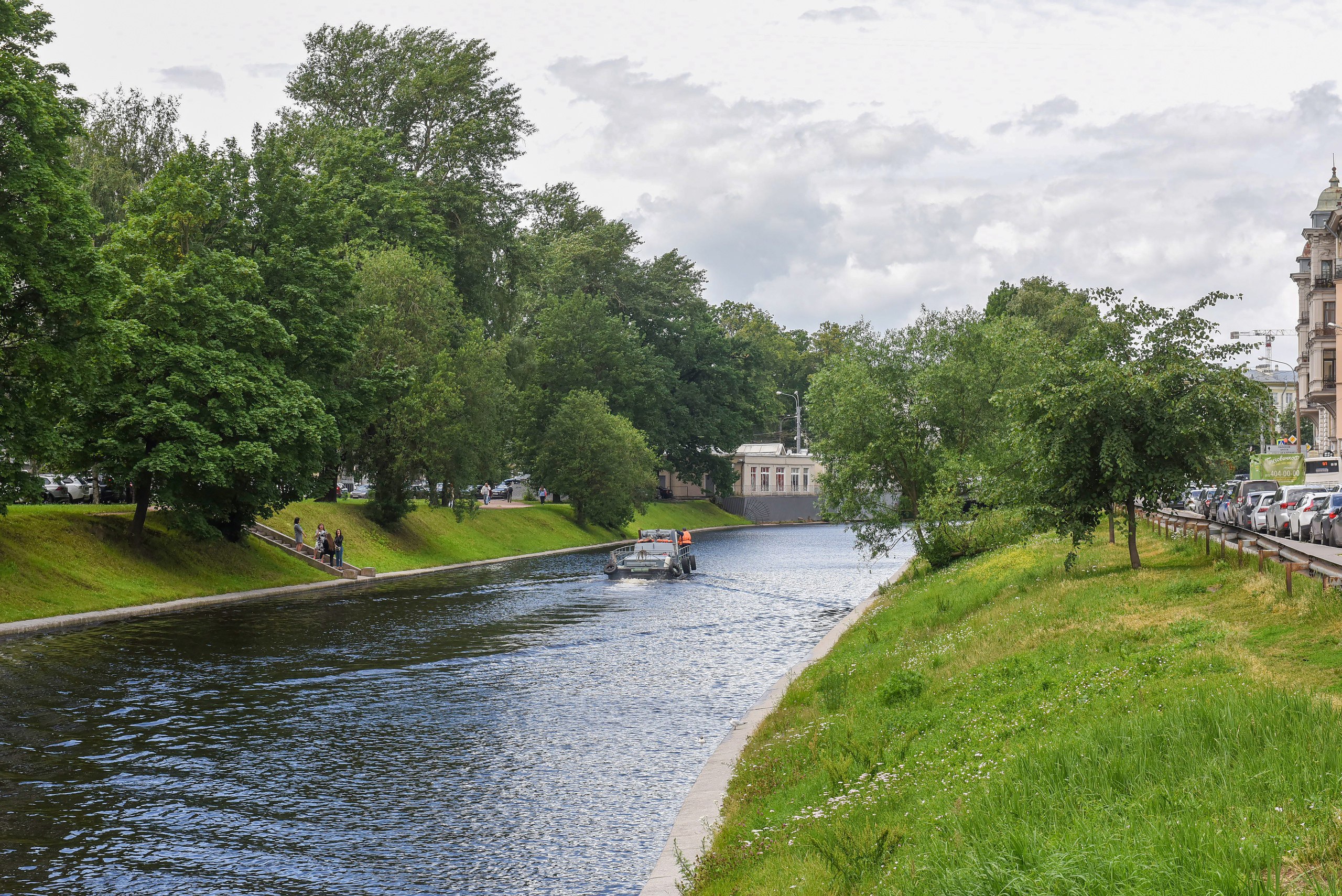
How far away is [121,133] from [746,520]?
7808 cm

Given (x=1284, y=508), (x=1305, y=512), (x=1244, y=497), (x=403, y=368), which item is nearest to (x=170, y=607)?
(x=403, y=368)

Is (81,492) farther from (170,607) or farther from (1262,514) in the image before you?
(1262,514)

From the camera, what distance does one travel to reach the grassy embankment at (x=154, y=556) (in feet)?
119

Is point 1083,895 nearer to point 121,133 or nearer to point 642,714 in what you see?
point 642,714

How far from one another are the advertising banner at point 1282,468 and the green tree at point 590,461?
4144cm

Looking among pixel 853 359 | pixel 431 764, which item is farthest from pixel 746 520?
pixel 431 764

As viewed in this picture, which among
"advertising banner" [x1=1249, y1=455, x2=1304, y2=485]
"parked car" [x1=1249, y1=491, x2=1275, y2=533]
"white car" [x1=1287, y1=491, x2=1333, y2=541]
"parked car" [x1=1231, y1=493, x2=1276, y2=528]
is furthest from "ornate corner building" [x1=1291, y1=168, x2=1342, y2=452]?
"white car" [x1=1287, y1=491, x2=1333, y2=541]

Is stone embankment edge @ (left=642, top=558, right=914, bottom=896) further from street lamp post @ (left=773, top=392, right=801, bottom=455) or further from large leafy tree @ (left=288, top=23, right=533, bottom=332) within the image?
street lamp post @ (left=773, top=392, right=801, bottom=455)

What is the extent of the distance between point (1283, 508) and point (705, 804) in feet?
128

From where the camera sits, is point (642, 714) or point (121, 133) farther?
point (121, 133)

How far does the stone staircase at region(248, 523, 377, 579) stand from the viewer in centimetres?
5197

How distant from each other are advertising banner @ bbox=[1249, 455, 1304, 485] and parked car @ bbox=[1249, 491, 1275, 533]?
2006 centimetres

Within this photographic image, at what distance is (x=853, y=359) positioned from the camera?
4906 cm

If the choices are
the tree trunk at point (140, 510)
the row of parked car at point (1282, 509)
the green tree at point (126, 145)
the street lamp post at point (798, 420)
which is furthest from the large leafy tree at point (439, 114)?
the street lamp post at point (798, 420)
